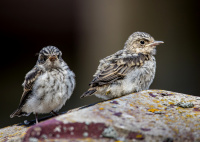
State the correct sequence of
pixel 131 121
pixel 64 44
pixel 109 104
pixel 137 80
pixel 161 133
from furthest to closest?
pixel 64 44 → pixel 137 80 → pixel 109 104 → pixel 131 121 → pixel 161 133

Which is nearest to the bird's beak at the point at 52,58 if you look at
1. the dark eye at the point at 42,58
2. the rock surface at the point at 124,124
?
the dark eye at the point at 42,58

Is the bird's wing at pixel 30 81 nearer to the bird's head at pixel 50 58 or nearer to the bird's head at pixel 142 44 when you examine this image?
the bird's head at pixel 50 58

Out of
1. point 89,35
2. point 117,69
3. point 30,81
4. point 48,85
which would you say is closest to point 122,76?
point 117,69

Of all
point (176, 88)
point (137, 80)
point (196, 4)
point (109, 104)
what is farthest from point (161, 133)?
point (196, 4)

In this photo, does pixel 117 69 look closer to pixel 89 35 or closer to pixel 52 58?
pixel 52 58

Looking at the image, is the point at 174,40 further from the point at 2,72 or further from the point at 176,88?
the point at 2,72

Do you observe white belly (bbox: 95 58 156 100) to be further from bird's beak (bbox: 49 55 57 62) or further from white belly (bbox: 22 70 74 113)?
bird's beak (bbox: 49 55 57 62)
